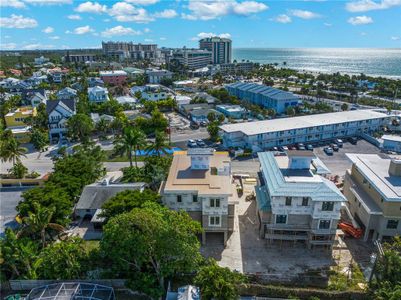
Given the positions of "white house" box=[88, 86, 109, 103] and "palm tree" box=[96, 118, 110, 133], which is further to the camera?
"white house" box=[88, 86, 109, 103]

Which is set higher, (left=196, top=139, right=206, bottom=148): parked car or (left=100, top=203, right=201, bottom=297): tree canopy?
(left=100, top=203, right=201, bottom=297): tree canopy

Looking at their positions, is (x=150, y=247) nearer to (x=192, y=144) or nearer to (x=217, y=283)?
(x=217, y=283)

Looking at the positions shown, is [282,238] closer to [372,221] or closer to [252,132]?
[372,221]

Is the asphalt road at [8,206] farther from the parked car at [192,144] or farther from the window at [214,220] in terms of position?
the parked car at [192,144]

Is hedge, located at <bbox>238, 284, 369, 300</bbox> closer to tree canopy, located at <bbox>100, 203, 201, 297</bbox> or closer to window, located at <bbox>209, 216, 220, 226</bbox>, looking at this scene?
tree canopy, located at <bbox>100, 203, 201, 297</bbox>

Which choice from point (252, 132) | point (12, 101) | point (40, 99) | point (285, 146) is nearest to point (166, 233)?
point (252, 132)

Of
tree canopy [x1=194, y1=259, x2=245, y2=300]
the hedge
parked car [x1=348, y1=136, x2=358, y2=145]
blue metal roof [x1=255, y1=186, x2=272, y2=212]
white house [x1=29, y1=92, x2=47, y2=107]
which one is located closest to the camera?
tree canopy [x1=194, y1=259, x2=245, y2=300]

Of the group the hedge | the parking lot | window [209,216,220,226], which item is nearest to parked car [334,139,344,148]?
the parking lot

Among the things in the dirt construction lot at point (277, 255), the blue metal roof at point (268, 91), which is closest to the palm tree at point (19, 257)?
the dirt construction lot at point (277, 255)
